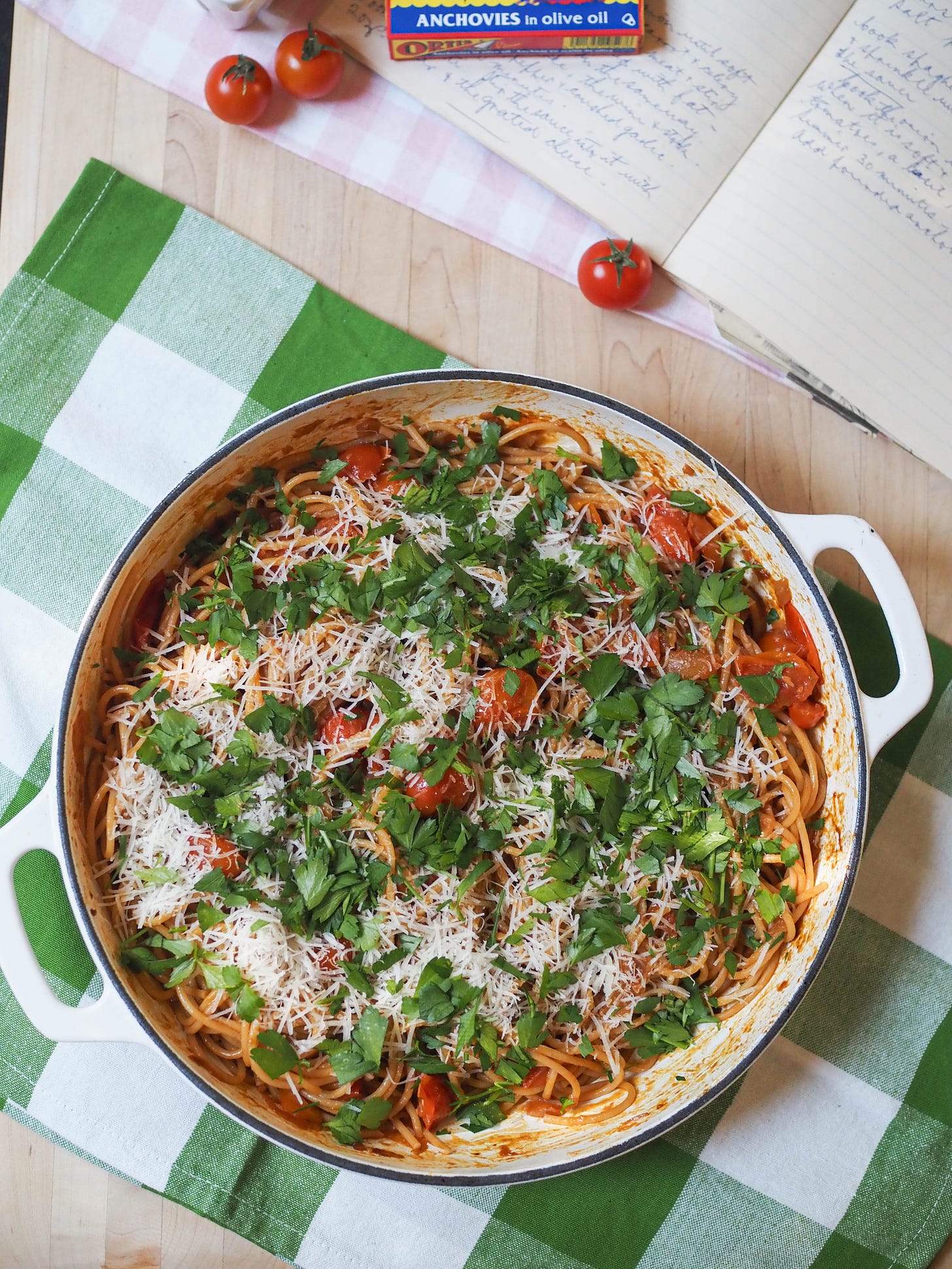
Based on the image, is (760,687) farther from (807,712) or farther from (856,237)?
(856,237)

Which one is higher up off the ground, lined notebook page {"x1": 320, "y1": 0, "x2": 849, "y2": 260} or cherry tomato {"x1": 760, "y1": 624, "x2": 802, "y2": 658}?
lined notebook page {"x1": 320, "y1": 0, "x2": 849, "y2": 260}

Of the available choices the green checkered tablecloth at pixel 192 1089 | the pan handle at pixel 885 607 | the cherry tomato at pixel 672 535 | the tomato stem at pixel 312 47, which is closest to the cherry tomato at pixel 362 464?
the green checkered tablecloth at pixel 192 1089

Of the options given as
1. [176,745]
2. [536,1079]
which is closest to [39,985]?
[176,745]

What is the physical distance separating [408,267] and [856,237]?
3.81 ft

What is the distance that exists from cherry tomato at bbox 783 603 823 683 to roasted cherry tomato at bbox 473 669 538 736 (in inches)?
24.2

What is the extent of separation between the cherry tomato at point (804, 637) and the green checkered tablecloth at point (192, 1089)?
0.31 meters

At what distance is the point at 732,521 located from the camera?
218 centimetres

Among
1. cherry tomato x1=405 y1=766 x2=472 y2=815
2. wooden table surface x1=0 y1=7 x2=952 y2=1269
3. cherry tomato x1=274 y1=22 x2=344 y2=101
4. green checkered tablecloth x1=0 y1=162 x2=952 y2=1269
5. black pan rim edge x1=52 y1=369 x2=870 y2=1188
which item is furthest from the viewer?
wooden table surface x1=0 y1=7 x2=952 y2=1269

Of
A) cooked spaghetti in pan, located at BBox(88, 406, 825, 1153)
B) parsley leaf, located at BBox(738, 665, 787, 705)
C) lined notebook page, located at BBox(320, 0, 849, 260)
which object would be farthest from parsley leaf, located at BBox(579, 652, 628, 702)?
lined notebook page, located at BBox(320, 0, 849, 260)

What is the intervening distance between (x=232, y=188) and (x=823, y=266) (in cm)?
154

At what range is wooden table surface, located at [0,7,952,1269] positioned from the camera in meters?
2.52

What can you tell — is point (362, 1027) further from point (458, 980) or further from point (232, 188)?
point (232, 188)

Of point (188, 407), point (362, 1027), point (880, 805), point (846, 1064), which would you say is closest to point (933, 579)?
point (880, 805)

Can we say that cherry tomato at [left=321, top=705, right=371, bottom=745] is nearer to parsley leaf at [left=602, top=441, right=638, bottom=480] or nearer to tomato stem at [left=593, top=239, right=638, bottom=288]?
parsley leaf at [left=602, top=441, right=638, bottom=480]
